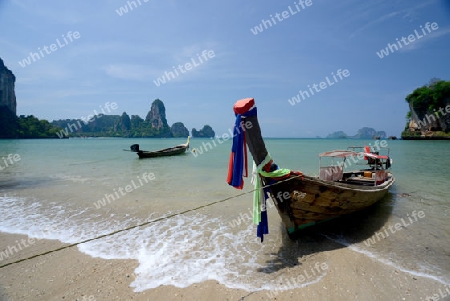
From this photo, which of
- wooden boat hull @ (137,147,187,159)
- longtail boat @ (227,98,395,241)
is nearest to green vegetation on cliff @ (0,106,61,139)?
wooden boat hull @ (137,147,187,159)

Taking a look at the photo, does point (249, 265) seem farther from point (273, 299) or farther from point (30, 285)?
point (30, 285)

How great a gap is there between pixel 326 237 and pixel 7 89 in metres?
131

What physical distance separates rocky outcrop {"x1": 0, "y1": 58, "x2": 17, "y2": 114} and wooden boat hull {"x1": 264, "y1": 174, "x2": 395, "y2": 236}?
Answer: 128417 millimetres

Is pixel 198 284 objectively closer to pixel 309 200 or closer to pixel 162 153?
pixel 309 200

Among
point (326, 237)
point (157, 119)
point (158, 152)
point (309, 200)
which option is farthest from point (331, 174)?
point (157, 119)

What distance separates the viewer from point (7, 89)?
95750mm

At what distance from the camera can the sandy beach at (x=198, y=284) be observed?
12.3ft

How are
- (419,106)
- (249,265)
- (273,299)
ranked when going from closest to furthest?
(273,299), (249,265), (419,106)

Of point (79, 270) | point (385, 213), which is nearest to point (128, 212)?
point (79, 270)

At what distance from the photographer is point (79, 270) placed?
450 centimetres

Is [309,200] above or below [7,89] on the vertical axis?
below

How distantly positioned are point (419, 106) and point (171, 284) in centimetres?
9109

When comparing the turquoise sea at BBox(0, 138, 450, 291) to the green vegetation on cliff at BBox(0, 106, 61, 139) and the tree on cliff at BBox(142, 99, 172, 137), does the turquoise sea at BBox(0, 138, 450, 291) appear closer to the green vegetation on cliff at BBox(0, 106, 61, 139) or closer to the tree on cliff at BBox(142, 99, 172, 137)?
the green vegetation on cliff at BBox(0, 106, 61, 139)

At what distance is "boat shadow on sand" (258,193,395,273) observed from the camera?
4.90 metres
